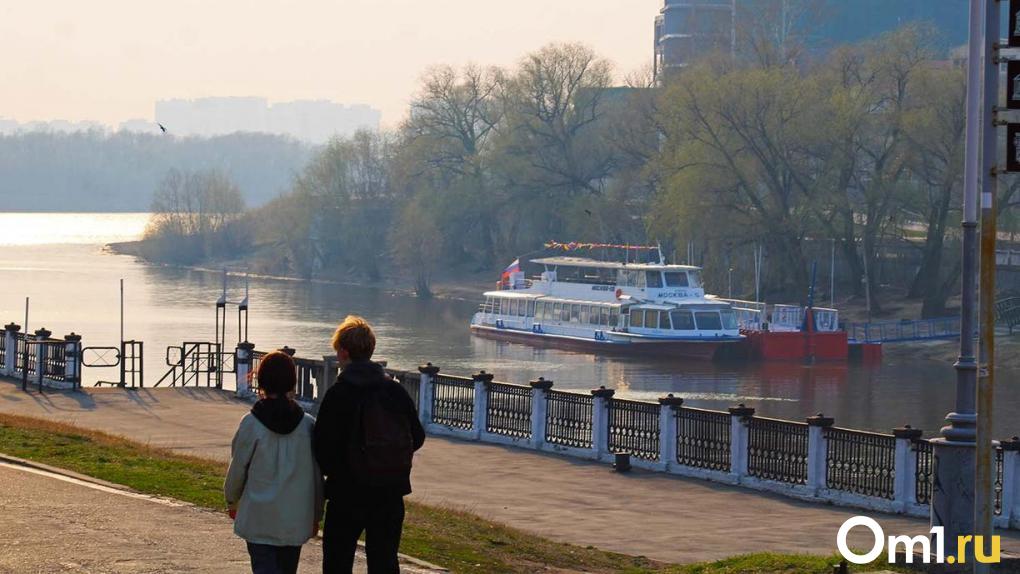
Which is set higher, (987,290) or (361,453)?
(987,290)

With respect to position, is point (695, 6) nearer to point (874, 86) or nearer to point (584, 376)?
point (874, 86)

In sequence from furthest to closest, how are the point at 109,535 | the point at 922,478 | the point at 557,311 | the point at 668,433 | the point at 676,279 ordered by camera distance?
the point at 557,311 → the point at 676,279 → the point at 668,433 → the point at 922,478 → the point at 109,535

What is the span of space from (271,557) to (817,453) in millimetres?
15332

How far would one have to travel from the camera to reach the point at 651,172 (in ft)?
305

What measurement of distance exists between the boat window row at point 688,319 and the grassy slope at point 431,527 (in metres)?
54.4

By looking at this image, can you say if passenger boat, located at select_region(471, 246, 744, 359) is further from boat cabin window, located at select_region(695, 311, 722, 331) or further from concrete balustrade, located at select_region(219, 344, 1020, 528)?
concrete balustrade, located at select_region(219, 344, 1020, 528)

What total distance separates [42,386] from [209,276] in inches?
3920

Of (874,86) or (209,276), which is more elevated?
(874,86)

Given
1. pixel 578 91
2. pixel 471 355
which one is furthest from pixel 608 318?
pixel 578 91

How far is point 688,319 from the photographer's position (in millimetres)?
77000

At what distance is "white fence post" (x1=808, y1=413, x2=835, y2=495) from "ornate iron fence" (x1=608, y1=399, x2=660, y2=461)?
3612 millimetres

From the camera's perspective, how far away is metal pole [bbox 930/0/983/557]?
14.5 meters

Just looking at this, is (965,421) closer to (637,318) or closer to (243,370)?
(243,370)

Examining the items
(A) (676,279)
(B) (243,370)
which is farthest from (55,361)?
(A) (676,279)
